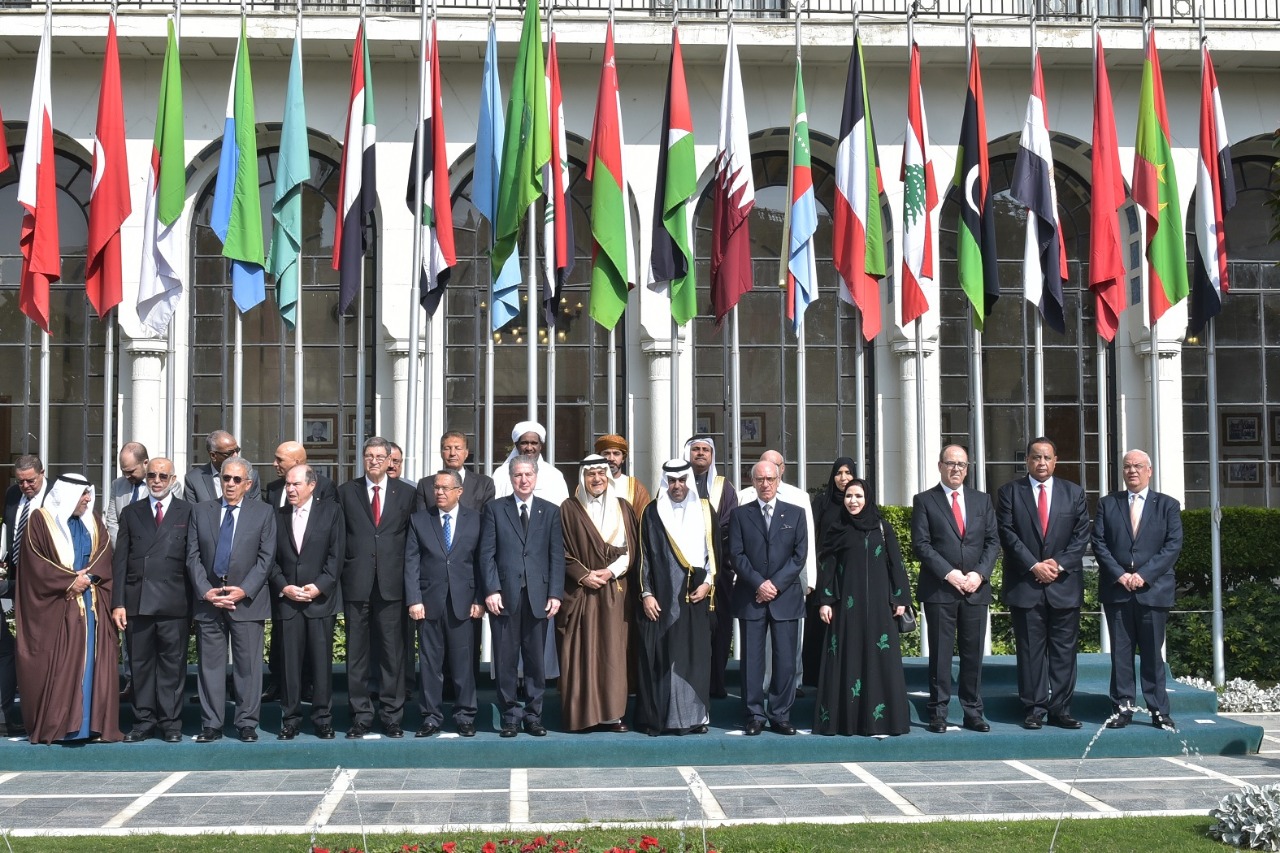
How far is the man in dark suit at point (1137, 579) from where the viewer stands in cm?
970

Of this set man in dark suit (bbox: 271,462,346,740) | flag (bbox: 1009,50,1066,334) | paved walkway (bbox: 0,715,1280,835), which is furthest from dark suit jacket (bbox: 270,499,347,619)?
flag (bbox: 1009,50,1066,334)

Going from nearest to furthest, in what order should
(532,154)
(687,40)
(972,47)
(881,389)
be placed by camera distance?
(532,154), (972,47), (687,40), (881,389)

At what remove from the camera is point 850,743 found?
931 centimetres

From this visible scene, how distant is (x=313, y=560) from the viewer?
939 centimetres

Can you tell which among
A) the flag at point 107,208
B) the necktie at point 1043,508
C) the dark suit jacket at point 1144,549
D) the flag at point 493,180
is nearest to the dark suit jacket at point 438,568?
the flag at point 493,180

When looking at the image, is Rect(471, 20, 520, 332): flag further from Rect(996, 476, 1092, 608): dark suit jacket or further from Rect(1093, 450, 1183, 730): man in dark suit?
Rect(1093, 450, 1183, 730): man in dark suit

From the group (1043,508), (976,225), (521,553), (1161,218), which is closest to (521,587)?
(521,553)

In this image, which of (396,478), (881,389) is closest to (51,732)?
(396,478)

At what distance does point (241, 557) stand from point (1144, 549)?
659 cm

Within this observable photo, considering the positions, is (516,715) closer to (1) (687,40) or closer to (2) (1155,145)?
(2) (1155,145)

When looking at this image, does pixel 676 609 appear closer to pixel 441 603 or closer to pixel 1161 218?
pixel 441 603

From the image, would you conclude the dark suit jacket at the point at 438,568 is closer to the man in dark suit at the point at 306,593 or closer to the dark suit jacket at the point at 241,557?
the man in dark suit at the point at 306,593

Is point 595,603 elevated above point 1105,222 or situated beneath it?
situated beneath

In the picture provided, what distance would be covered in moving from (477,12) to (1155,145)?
8.30 metres
